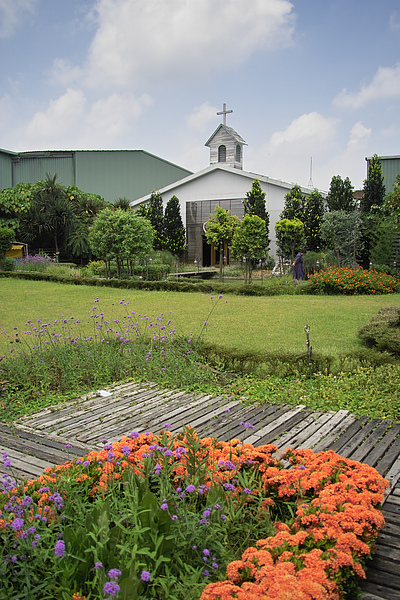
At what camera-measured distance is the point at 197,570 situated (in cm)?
186

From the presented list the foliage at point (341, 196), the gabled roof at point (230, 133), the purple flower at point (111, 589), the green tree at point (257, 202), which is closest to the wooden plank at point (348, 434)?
the purple flower at point (111, 589)

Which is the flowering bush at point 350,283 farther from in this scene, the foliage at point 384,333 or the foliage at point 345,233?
the foliage at point 384,333

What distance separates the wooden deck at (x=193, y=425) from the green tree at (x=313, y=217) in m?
19.3

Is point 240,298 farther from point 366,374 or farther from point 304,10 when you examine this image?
point 366,374

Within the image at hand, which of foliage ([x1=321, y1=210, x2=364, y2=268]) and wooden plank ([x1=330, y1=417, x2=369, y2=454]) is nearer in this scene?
wooden plank ([x1=330, y1=417, x2=369, y2=454])

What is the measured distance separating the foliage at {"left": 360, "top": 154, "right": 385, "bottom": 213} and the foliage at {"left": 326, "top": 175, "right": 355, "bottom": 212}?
0.75 m

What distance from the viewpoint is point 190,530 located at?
198 cm

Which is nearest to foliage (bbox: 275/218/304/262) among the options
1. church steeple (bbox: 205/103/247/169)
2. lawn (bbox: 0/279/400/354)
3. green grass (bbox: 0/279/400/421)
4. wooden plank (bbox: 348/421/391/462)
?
lawn (bbox: 0/279/400/354)

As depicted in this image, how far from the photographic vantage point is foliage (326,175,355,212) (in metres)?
21.6

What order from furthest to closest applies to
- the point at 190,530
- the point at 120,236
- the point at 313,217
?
the point at 313,217 → the point at 120,236 → the point at 190,530

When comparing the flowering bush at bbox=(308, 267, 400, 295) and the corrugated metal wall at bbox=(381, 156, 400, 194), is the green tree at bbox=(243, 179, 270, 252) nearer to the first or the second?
the flowering bush at bbox=(308, 267, 400, 295)

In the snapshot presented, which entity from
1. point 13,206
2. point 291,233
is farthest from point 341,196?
point 13,206

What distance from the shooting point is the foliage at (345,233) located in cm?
2048

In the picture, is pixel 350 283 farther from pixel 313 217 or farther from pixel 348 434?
pixel 348 434
